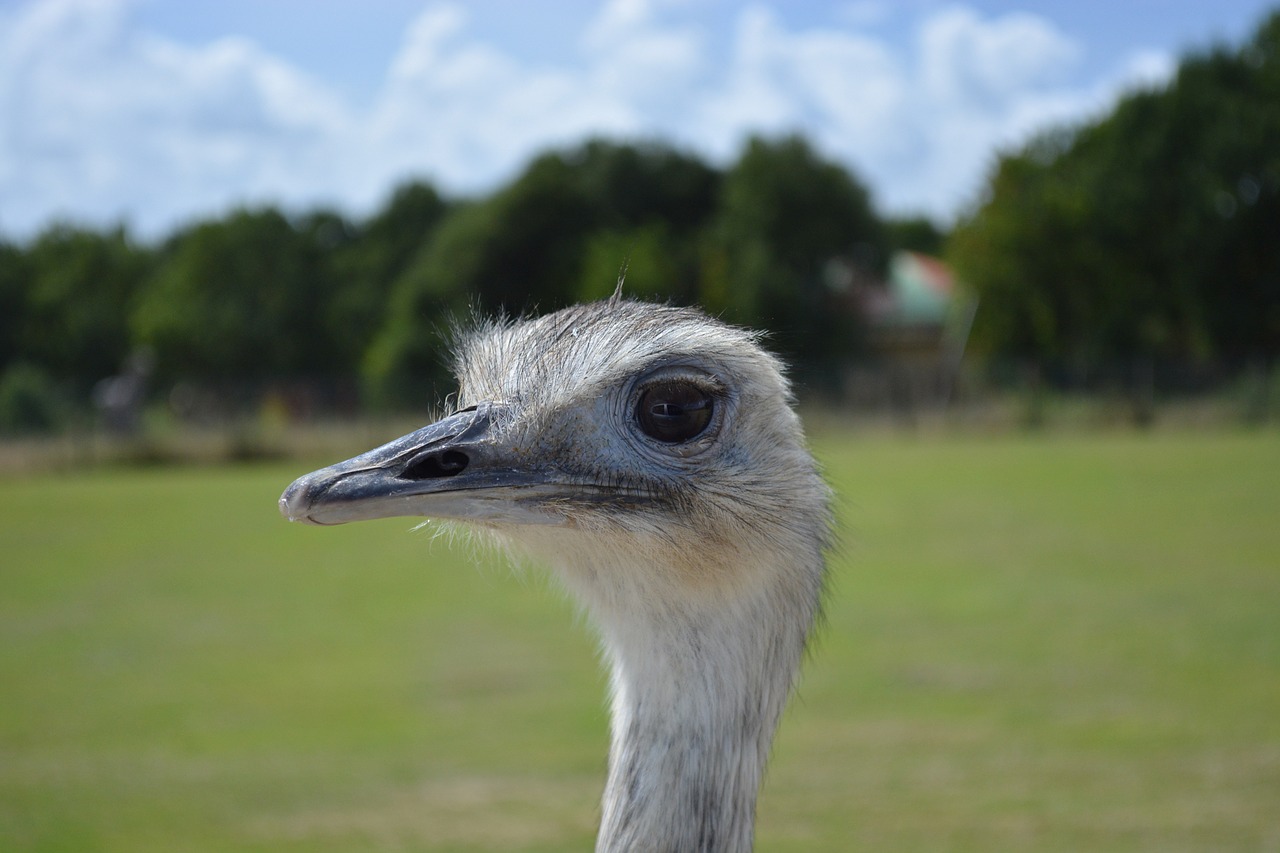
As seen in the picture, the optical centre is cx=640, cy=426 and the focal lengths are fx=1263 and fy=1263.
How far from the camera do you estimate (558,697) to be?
23.0 ft

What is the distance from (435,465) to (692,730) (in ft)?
1.97

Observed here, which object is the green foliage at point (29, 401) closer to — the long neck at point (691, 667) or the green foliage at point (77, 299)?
the green foliage at point (77, 299)

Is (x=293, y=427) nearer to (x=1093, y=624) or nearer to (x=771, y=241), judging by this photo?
(x=771, y=241)

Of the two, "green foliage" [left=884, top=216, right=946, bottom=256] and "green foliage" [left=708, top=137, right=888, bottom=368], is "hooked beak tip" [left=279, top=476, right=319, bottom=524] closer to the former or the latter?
"green foliage" [left=708, top=137, right=888, bottom=368]

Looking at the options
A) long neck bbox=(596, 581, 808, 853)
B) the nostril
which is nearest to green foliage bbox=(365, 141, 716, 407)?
long neck bbox=(596, 581, 808, 853)

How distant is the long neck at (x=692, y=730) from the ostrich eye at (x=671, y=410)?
306mm

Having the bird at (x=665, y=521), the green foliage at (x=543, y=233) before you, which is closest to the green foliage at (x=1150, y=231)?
the green foliage at (x=543, y=233)

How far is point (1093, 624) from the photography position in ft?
27.7

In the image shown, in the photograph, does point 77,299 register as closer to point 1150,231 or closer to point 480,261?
point 480,261

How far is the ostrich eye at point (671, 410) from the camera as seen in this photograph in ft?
7.05

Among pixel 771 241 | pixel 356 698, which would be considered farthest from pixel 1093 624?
pixel 771 241

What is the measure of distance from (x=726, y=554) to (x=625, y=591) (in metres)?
0.18

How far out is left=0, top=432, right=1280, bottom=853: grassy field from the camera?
5.16 meters

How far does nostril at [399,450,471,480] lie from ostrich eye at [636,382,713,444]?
1.10 ft
